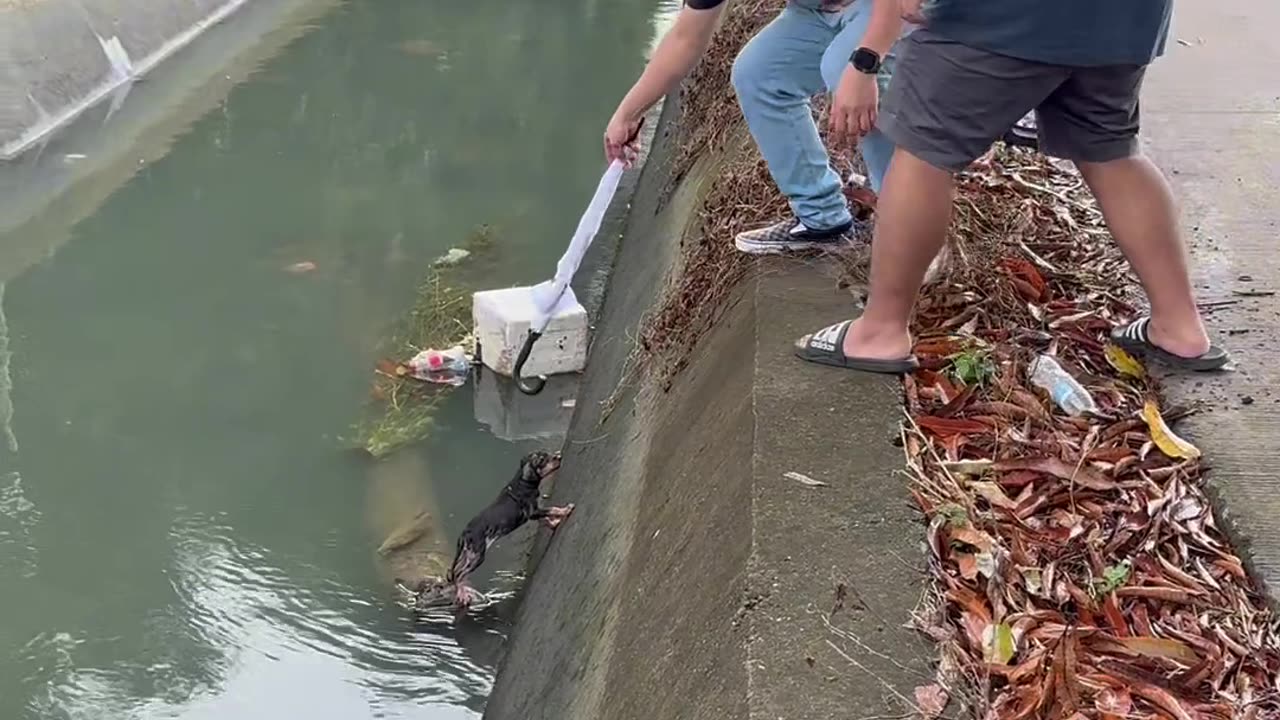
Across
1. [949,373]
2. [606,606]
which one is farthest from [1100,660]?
[606,606]

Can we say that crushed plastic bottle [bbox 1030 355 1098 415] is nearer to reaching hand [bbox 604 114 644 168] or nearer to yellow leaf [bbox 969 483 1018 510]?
yellow leaf [bbox 969 483 1018 510]

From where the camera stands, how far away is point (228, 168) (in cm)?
956

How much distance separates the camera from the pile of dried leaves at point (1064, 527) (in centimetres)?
208

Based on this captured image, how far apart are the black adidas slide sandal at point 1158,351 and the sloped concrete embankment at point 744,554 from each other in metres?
0.60

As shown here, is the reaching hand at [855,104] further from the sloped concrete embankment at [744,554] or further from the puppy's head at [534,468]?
the puppy's head at [534,468]

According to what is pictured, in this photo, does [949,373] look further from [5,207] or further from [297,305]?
[5,207]

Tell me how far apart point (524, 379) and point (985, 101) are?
13.8ft

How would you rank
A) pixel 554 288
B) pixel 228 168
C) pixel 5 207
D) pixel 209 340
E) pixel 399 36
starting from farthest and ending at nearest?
1. pixel 399 36
2. pixel 228 168
3. pixel 5 207
4. pixel 209 340
5. pixel 554 288

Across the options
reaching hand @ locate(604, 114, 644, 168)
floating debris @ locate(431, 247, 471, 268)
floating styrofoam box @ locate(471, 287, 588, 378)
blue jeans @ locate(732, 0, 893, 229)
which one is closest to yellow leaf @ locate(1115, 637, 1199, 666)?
blue jeans @ locate(732, 0, 893, 229)

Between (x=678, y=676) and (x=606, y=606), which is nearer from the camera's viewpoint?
(x=678, y=676)

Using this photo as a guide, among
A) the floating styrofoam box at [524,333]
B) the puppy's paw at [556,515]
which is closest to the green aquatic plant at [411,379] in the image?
the floating styrofoam box at [524,333]

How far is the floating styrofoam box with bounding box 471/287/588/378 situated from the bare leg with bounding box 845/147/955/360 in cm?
347

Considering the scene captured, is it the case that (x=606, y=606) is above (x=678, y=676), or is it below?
below

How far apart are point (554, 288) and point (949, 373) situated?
3.41 m
